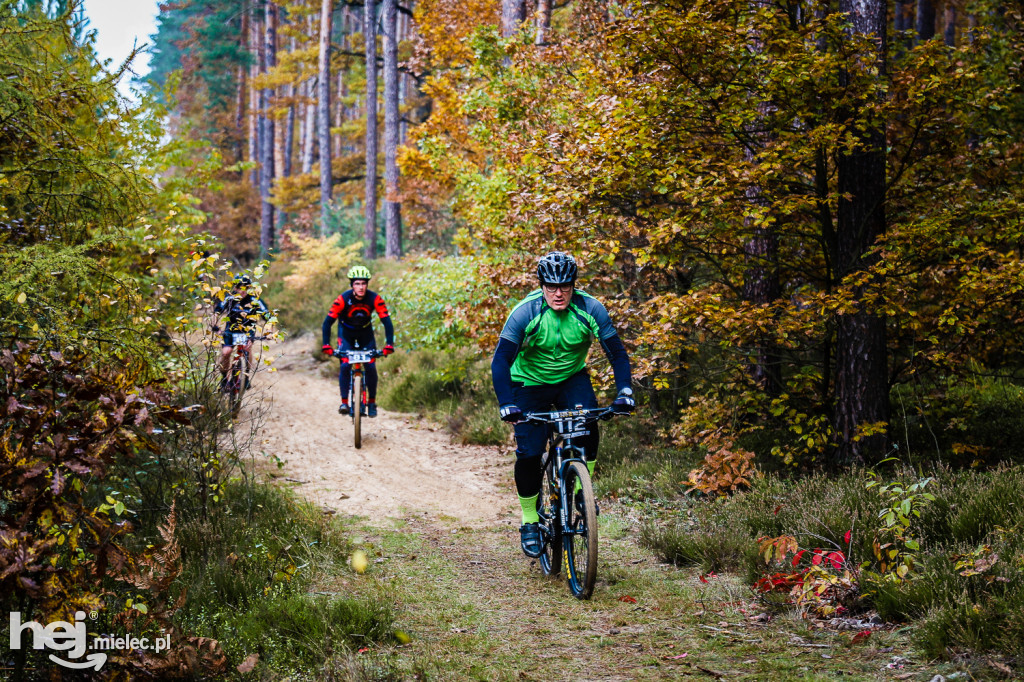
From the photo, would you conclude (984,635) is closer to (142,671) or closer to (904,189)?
(142,671)

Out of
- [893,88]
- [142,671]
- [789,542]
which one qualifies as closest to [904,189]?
[893,88]

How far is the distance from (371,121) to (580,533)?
23.0 meters

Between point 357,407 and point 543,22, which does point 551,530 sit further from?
point 543,22

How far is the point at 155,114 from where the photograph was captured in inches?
313

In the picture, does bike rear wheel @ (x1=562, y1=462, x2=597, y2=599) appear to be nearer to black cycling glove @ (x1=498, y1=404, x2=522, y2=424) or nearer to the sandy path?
black cycling glove @ (x1=498, y1=404, x2=522, y2=424)

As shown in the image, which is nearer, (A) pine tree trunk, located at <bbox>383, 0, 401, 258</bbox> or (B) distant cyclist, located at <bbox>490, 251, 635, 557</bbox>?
(B) distant cyclist, located at <bbox>490, 251, 635, 557</bbox>

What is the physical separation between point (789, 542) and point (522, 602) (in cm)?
190

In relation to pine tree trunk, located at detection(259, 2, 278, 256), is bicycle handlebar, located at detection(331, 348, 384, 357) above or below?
below

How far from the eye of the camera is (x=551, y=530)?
5805 millimetres

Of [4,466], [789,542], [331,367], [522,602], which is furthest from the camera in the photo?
[331,367]

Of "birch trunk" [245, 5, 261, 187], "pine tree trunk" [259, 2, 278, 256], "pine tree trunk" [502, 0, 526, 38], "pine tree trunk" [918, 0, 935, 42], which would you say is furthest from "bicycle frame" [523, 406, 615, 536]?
"birch trunk" [245, 5, 261, 187]

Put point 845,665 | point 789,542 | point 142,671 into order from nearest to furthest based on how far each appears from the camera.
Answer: point 142,671 → point 845,665 → point 789,542

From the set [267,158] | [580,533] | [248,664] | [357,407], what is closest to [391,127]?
[267,158]

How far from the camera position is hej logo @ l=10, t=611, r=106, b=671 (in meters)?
3.45
